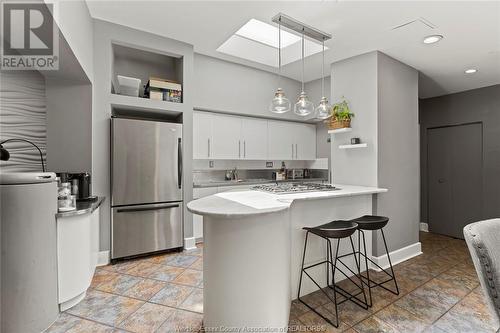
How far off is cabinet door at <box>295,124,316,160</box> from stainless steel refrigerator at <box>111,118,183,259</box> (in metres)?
2.62

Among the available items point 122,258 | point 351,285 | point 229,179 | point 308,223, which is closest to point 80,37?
point 122,258

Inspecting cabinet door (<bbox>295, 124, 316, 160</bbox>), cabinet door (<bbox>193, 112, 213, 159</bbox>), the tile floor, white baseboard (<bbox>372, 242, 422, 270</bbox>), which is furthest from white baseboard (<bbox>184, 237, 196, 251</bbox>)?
cabinet door (<bbox>295, 124, 316, 160</bbox>)

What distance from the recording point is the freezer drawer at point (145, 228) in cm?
307

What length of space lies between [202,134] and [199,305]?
252cm

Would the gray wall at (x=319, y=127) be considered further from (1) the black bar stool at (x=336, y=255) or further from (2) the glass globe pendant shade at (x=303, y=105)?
(1) the black bar stool at (x=336, y=255)

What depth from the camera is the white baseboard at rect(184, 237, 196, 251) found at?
3.53 metres

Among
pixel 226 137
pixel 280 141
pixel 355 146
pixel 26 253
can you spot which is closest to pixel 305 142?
pixel 280 141

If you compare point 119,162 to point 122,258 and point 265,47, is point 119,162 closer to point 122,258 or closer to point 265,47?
point 122,258

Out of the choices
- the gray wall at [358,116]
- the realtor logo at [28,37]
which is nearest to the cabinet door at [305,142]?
the gray wall at [358,116]

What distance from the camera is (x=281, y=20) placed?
8.23 feet

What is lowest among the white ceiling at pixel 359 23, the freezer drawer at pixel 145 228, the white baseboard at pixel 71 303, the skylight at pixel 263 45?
the white baseboard at pixel 71 303

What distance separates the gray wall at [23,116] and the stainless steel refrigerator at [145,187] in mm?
739

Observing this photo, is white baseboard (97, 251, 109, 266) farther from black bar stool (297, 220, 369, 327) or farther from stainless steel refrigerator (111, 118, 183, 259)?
black bar stool (297, 220, 369, 327)

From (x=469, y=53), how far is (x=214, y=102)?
3459 millimetres
